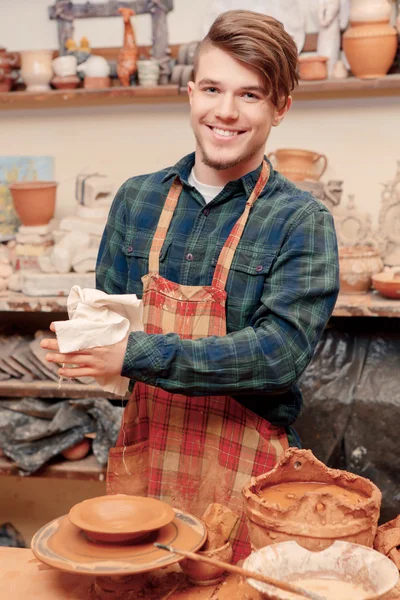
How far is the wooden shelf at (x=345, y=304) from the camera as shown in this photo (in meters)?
3.47

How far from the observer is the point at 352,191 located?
4.16 meters

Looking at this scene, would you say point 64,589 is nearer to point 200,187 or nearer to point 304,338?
point 304,338

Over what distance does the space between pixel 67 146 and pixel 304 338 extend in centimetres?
278

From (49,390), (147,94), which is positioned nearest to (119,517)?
(49,390)

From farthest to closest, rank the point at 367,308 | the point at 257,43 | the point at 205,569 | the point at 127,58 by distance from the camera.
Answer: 1. the point at 127,58
2. the point at 367,308
3. the point at 257,43
4. the point at 205,569

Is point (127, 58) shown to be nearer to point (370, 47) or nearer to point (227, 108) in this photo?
point (370, 47)

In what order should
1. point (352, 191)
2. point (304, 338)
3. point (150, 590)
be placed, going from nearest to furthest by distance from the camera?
point (150, 590) → point (304, 338) → point (352, 191)

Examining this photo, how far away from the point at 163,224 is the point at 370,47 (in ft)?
6.57

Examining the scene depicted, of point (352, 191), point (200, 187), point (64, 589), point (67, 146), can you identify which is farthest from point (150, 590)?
point (67, 146)

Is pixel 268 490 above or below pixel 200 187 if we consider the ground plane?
below

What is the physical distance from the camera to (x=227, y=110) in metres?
2.02

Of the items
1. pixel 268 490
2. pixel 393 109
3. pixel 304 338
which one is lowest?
pixel 268 490

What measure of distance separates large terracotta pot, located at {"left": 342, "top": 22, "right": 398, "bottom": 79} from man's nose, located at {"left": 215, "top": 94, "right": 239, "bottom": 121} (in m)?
1.97

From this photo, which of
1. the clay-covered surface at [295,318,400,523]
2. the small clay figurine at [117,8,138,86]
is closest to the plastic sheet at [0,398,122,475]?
the clay-covered surface at [295,318,400,523]
